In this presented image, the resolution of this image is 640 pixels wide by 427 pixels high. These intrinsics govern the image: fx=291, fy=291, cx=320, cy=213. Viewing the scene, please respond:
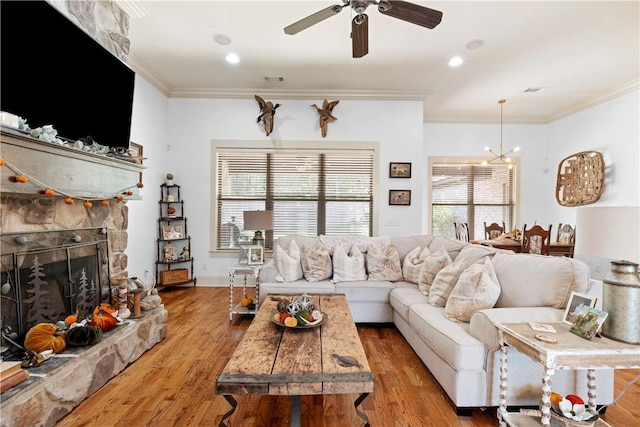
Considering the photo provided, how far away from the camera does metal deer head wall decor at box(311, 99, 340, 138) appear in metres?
4.72

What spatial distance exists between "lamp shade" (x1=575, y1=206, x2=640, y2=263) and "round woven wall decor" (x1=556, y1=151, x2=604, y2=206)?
176 inches

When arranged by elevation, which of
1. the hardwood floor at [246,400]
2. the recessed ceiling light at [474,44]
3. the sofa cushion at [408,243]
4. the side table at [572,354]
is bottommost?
the hardwood floor at [246,400]

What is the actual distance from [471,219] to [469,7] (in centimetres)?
436

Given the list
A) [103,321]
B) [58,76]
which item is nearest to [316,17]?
[58,76]

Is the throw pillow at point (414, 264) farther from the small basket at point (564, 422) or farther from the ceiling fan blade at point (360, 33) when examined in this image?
the ceiling fan blade at point (360, 33)

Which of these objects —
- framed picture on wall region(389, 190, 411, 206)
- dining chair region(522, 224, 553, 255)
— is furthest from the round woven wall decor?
framed picture on wall region(389, 190, 411, 206)

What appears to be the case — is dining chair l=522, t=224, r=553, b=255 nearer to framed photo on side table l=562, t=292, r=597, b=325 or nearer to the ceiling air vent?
framed photo on side table l=562, t=292, r=597, b=325

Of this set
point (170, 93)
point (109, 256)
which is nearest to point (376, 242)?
point (109, 256)

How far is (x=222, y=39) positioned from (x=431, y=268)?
11.2ft

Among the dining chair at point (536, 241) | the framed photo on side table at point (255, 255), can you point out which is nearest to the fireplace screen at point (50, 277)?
→ the framed photo on side table at point (255, 255)

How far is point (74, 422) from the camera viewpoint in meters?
1.72

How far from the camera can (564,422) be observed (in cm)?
145

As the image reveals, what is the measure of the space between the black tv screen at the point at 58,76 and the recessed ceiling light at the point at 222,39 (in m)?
1.10

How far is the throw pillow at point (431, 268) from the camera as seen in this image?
9.26ft
